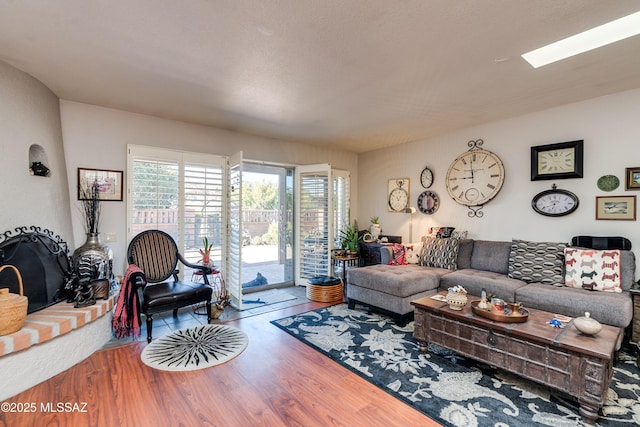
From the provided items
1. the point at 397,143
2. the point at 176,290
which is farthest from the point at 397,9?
the point at 397,143

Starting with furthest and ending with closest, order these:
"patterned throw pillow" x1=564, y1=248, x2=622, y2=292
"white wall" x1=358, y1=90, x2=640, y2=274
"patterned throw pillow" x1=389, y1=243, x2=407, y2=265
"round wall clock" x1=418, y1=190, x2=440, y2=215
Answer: "round wall clock" x1=418, y1=190, x2=440, y2=215 → "patterned throw pillow" x1=389, y1=243, x2=407, y2=265 → "white wall" x1=358, y1=90, x2=640, y2=274 → "patterned throw pillow" x1=564, y1=248, x2=622, y2=292

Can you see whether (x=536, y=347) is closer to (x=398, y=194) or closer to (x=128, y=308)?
(x=398, y=194)

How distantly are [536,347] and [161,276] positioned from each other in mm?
3741

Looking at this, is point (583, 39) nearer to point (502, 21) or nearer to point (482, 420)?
point (502, 21)

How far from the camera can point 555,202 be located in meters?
3.55

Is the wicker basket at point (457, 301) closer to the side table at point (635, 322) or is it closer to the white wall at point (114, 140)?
the side table at point (635, 322)

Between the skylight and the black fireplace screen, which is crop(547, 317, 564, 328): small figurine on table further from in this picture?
the black fireplace screen

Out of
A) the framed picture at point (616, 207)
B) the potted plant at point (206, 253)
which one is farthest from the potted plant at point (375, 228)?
the framed picture at point (616, 207)

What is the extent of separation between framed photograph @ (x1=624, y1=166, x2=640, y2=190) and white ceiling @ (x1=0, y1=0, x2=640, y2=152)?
0.87m

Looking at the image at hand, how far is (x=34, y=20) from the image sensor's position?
Result: 189 centimetres

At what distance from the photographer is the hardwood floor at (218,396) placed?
1820 mm

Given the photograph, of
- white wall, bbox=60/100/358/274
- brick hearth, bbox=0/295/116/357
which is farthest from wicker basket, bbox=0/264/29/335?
white wall, bbox=60/100/358/274

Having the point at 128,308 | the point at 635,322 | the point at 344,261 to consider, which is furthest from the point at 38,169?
the point at 635,322

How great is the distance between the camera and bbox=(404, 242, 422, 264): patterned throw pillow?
4297 mm
